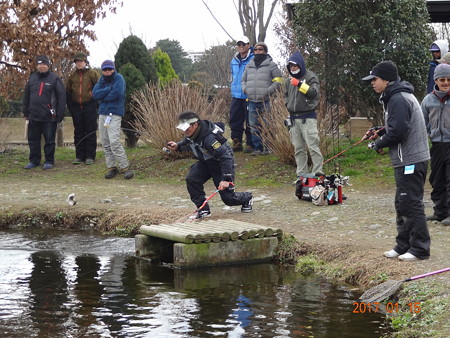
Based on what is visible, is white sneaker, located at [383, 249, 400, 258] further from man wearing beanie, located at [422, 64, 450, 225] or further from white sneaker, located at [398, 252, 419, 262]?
man wearing beanie, located at [422, 64, 450, 225]

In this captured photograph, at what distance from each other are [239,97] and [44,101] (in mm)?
3729

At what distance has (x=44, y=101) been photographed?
48.0 ft

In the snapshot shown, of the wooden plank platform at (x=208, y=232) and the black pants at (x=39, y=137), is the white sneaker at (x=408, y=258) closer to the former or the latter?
the wooden plank platform at (x=208, y=232)

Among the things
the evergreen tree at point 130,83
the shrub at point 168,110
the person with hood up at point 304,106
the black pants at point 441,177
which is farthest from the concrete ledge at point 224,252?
the evergreen tree at point 130,83

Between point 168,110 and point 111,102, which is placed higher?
point 111,102

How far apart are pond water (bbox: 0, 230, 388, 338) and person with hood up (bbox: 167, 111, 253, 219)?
4.13 feet

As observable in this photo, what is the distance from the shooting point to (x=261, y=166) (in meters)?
13.7

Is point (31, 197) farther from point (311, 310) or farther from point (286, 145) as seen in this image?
point (311, 310)

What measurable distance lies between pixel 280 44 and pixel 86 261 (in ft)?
62.8

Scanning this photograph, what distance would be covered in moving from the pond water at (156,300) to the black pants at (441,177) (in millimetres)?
2218

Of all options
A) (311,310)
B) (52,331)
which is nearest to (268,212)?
(311,310)

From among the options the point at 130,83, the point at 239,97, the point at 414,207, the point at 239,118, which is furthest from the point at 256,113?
the point at 414,207

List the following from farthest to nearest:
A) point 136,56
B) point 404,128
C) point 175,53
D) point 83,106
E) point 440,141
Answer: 1. point 175,53
2. point 136,56
3. point 83,106
4. point 440,141
5. point 404,128

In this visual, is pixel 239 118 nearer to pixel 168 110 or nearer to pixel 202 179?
pixel 168 110
